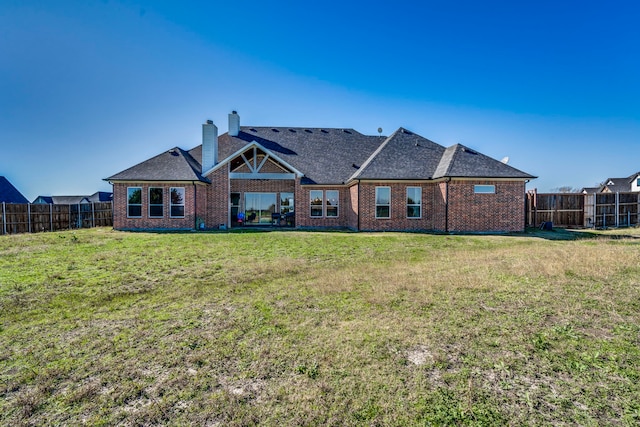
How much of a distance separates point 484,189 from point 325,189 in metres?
8.97

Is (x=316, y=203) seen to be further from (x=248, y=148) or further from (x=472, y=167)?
(x=472, y=167)

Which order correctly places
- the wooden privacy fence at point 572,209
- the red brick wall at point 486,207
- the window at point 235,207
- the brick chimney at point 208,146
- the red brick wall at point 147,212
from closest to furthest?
1. the red brick wall at point 486,207
2. the red brick wall at point 147,212
3. the wooden privacy fence at point 572,209
4. the brick chimney at point 208,146
5. the window at point 235,207

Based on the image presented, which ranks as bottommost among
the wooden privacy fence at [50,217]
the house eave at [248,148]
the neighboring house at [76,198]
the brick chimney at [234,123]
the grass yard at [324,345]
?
the grass yard at [324,345]

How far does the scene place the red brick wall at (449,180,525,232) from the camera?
55.1 feet

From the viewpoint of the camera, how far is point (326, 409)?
2.73 m

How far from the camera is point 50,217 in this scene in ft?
65.8

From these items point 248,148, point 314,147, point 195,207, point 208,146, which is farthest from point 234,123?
point 195,207

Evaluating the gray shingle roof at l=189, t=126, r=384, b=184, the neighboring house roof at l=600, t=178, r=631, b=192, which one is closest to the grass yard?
the gray shingle roof at l=189, t=126, r=384, b=184

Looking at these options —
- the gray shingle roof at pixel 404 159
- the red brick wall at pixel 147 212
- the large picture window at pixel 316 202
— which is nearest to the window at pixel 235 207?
the red brick wall at pixel 147 212

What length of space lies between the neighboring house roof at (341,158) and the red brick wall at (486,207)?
0.64 m

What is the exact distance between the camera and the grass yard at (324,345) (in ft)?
9.00

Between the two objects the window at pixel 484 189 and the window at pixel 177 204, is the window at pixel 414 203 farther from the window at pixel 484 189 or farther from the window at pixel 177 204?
the window at pixel 177 204

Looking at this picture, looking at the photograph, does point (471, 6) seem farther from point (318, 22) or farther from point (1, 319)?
point (1, 319)

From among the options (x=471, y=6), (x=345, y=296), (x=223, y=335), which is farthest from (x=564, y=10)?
(x=223, y=335)
